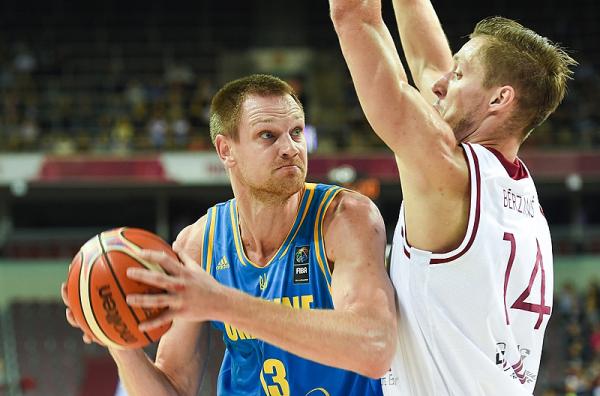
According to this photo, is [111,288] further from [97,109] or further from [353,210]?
[97,109]

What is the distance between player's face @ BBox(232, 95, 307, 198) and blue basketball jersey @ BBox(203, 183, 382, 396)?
20 cm

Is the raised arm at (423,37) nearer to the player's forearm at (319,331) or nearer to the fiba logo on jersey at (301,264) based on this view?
the fiba logo on jersey at (301,264)

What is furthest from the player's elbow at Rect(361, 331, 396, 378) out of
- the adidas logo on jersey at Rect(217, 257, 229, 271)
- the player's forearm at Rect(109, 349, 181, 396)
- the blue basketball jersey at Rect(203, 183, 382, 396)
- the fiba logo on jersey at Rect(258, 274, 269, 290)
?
the player's forearm at Rect(109, 349, 181, 396)

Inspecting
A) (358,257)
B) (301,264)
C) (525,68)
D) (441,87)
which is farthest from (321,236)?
(525,68)

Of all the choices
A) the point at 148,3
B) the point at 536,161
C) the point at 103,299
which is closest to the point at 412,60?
the point at 103,299

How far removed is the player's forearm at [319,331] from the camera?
108 inches

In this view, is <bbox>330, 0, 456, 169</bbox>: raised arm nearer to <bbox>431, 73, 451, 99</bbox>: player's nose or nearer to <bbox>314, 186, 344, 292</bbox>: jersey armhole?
<bbox>431, 73, 451, 99</bbox>: player's nose

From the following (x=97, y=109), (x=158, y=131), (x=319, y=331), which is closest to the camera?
(x=319, y=331)

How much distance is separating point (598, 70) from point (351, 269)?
67.4 ft

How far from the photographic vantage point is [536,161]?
18359 millimetres

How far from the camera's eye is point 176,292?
2.54 meters

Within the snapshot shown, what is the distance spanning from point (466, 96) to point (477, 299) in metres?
0.83

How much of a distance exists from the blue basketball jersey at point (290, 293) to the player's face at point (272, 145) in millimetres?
203

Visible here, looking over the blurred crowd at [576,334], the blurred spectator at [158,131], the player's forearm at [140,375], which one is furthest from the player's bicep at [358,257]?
the blurred spectator at [158,131]
